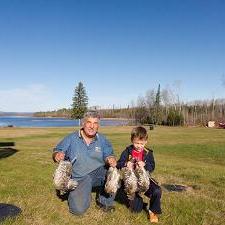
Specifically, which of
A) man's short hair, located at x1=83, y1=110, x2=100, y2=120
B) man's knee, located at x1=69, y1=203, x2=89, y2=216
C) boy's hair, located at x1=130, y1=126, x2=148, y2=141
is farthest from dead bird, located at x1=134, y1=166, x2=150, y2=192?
man's short hair, located at x1=83, y1=110, x2=100, y2=120

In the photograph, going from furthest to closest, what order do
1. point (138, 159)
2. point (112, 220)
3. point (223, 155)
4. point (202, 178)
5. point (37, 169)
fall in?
point (223, 155) < point (37, 169) < point (202, 178) < point (138, 159) < point (112, 220)

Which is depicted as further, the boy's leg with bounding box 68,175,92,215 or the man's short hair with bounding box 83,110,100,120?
the man's short hair with bounding box 83,110,100,120

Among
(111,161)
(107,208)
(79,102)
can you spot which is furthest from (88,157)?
(79,102)

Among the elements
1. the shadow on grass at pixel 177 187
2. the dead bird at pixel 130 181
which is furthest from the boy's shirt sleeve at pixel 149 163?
the shadow on grass at pixel 177 187

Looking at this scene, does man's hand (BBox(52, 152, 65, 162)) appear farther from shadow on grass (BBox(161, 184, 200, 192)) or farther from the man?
shadow on grass (BBox(161, 184, 200, 192))

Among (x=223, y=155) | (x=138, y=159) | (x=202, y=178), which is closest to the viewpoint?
(x=138, y=159)

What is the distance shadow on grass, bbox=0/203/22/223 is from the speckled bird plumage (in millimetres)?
947

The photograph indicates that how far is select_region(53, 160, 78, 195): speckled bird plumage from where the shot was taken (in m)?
7.97

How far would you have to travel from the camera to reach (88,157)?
8.73 meters

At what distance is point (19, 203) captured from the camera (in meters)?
8.98

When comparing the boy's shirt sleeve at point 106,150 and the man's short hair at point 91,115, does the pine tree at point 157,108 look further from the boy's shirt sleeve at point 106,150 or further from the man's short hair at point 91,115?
the man's short hair at point 91,115

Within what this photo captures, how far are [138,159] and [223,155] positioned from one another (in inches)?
900

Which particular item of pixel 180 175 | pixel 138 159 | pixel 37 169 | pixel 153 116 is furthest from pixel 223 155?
pixel 153 116

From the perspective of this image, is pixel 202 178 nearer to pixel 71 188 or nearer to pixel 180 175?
pixel 180 175
